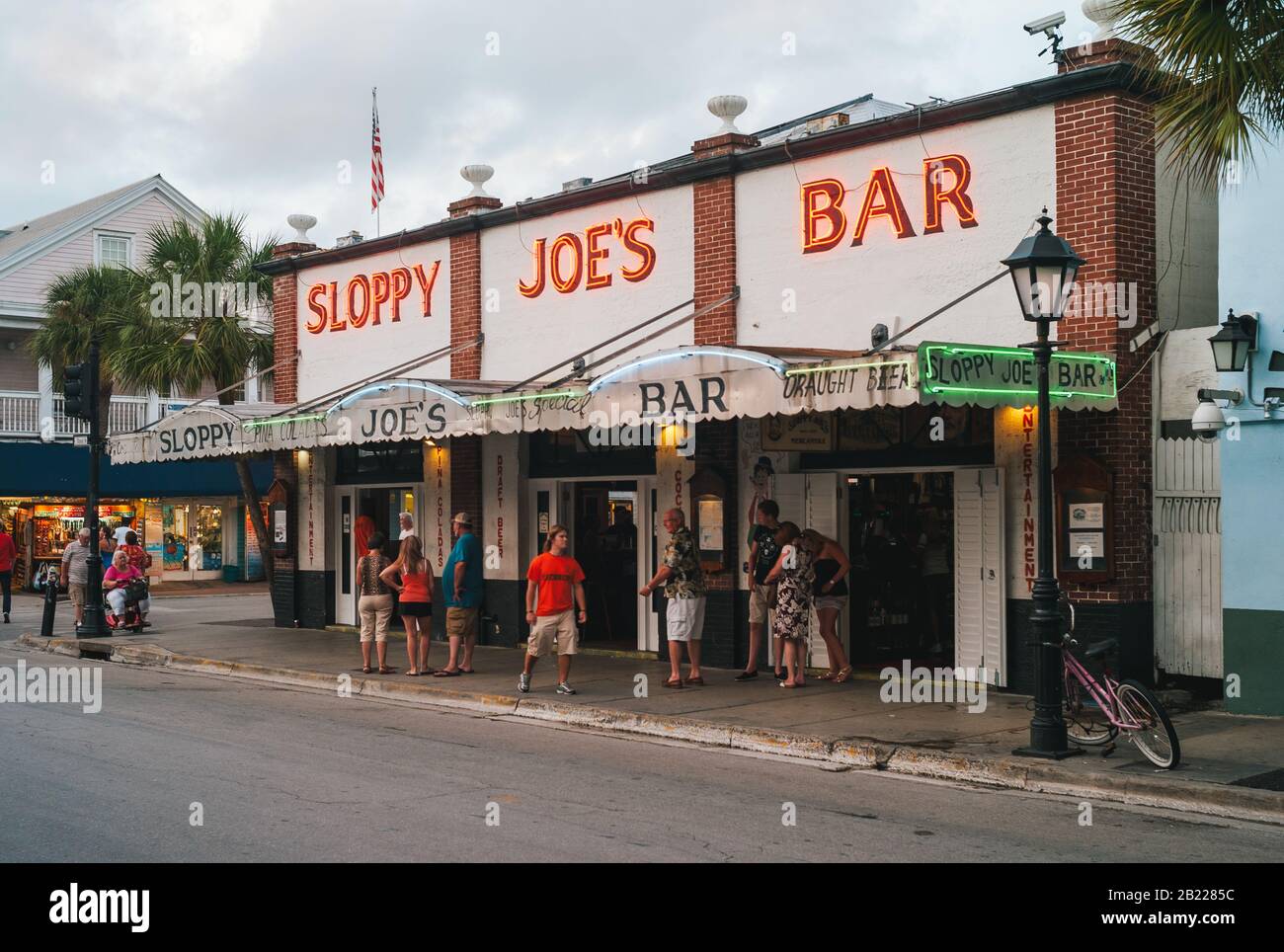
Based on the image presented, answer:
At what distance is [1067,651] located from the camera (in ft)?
34.9

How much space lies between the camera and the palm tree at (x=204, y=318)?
76.8 ft

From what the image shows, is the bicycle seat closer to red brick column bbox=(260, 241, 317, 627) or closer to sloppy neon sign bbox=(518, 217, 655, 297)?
sloppy neon sign bbox=(518, 217, 655, 297)

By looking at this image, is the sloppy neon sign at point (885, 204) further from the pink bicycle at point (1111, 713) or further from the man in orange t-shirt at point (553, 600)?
the pink bicycle at point (1111, 713)

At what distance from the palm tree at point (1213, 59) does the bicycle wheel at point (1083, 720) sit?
410cm

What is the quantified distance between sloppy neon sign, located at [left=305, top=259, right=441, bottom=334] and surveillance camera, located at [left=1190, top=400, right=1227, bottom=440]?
11.6m

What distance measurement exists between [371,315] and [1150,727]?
14592 millimetres

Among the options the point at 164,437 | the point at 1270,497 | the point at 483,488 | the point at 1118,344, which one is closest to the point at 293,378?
the point at 164,437

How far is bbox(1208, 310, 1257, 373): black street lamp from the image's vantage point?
→ 39.0ft

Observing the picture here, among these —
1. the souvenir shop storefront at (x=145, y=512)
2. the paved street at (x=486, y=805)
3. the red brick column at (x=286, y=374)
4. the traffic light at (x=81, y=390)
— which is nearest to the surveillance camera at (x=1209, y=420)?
the paved street at (x=486, y=805)

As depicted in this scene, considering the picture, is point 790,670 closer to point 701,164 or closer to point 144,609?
point 701,164

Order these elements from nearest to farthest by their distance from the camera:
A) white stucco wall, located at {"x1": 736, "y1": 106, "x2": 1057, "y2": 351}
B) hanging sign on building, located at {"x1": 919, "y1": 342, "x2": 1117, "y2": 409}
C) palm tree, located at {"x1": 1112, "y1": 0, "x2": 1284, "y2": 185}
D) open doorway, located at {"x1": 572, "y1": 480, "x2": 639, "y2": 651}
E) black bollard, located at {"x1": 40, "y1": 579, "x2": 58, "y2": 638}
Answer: palm tree, located at {"x1": 1112, "y1": 0, "x2": 1284, "y2": 185}, hanging sign on building, located at {"x1": 919, "y1": 342, "x2": 1117, "y2": 409}, white stucco wall, located at {"x1": 736, "y1": 106, "x2": 1057, "y2": 351}, open doorway, located at {"x1": 572, "y1": 480, "x2": 639, "y2": 651}, black bollard, located at {"x1": 40, "y1": 579, "x2": 58, "y2": 638}

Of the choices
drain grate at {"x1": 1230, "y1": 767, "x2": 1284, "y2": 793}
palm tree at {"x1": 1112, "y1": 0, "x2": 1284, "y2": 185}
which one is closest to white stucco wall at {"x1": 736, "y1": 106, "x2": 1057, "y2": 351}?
palm tree at {"x1": 1112, "y1": 0, "x2": 1284, "y2": 185}

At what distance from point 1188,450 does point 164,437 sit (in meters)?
14.1
